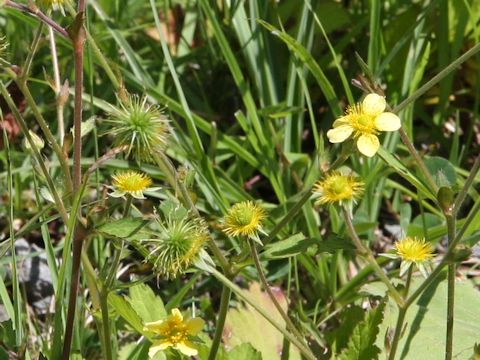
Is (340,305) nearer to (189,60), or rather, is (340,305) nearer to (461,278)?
(461,278)

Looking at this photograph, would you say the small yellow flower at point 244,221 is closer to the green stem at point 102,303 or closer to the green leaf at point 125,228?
the green leaf at point 125,228

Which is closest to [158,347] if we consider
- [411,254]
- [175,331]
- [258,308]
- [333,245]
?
[175,331]

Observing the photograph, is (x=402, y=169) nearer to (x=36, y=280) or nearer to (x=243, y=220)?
(x=243, y=220)

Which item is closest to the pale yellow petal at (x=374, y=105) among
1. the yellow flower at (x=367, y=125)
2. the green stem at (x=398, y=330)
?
the yellow flower at (x=367, y=125)

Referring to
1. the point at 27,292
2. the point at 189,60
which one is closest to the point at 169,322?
the point at 27,292

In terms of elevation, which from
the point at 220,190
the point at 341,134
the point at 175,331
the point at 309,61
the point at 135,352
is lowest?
the point at 135,352

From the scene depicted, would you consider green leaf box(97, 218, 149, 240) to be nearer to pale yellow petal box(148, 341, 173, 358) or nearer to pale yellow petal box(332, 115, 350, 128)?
pale yellow petal box(148, 341, 173, 358)
